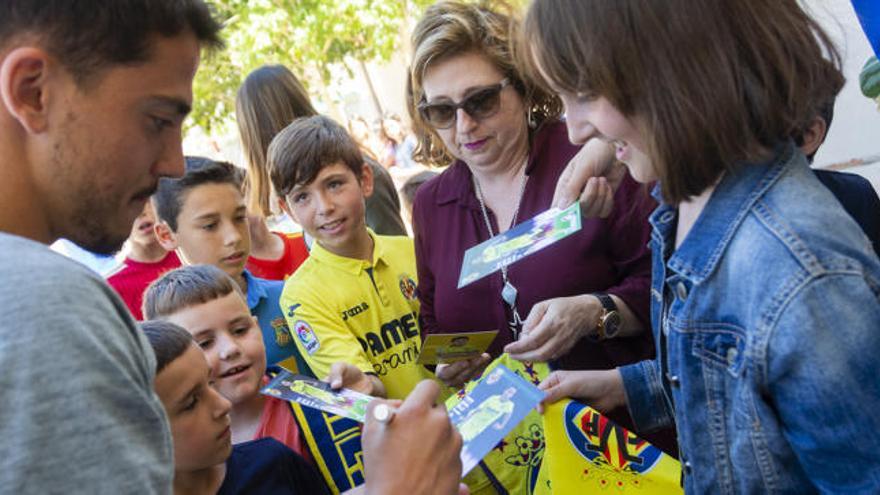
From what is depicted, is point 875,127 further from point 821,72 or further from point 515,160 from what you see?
point 821,72

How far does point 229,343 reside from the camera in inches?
98.8

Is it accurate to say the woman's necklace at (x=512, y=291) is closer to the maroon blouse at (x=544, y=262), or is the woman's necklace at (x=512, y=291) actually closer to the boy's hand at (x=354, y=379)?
the maroon blouse at (x=544, y=262)

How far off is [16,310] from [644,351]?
198 centimetres

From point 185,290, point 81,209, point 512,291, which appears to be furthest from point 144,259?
point 81,209

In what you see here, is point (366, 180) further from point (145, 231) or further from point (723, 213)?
point (723, 213)

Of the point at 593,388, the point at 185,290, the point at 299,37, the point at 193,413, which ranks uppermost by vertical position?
the point at 299,37

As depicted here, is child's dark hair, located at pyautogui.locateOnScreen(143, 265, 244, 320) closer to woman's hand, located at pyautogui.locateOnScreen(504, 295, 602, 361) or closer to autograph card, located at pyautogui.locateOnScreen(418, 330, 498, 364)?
autograph card, located at pyautogui.locateOnScreen(418, 330, 498, 364)

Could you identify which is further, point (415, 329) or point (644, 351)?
point (415, 329)

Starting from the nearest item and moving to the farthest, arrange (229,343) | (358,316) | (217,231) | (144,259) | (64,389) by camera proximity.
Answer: (64,389), (229,343), (358,316), (217,231), (144,259)

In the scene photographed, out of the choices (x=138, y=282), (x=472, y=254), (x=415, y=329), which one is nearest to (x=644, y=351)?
(x=472, y=254)

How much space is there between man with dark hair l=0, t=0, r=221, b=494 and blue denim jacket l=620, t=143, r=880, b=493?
0.99 m

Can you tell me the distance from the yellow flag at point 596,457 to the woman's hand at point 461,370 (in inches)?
20.5

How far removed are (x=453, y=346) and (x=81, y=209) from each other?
1332mm

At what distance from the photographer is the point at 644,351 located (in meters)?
2.43
